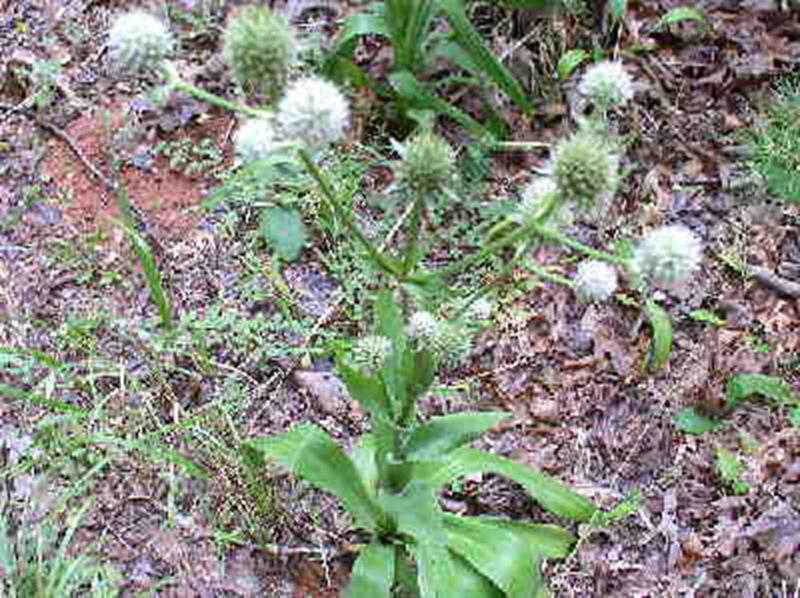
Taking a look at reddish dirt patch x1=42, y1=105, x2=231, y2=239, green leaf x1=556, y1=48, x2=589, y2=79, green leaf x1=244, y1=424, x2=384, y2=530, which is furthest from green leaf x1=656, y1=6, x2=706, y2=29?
green leaf x1=244, y1=424, x2=384, y2=530

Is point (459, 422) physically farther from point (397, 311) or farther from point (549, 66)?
point (549, 66)

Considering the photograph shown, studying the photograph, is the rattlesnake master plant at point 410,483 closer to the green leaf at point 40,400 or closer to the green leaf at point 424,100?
the green leaf at point 40,400

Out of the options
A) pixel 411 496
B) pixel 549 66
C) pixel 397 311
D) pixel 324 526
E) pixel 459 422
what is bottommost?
pixel 324 526

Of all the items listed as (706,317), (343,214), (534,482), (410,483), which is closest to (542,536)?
(534,482)

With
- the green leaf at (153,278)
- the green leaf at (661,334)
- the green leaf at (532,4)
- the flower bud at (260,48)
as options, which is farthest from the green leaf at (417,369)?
the green leaf at (532,4)

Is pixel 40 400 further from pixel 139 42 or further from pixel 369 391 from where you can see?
pixel 139 42

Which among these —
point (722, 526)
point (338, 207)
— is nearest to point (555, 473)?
point (722, 526)

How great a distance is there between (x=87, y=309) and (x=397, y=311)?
1.53 m

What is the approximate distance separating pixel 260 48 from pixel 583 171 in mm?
638

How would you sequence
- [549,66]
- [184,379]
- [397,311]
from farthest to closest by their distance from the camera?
[549,66] → [184,379] → [397,311]

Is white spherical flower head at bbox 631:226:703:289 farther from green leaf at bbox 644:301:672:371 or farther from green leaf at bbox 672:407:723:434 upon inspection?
green leaf at bbox 672:407:723:434

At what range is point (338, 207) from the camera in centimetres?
210

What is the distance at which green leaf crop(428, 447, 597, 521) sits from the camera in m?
2.81

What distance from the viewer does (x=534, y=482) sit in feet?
9.37
